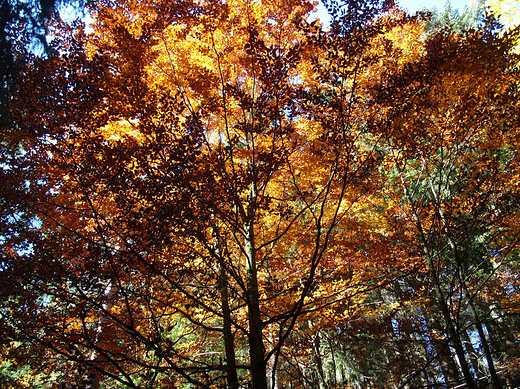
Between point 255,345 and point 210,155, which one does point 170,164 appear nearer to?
point 210,155

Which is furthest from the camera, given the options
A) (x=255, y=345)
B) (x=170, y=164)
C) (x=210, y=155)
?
(x=210, y=155)

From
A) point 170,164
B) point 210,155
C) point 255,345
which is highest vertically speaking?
point 210,155

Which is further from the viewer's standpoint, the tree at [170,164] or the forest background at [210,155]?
the forest background at [210,155]

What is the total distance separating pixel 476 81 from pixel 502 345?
50.3ft

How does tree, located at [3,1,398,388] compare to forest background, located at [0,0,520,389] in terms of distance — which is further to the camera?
forest background, located at [0,0,520,389]

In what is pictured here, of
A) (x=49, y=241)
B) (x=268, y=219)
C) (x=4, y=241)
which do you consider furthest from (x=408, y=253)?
(x=4, y=241)

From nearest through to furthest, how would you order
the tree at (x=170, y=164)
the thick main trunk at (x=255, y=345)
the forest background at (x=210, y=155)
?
the thick main trunk at (x=255, y=345), the tree at (x=170, y=164), the forest background at (x=210, y=155)

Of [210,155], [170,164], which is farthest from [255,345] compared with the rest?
[210,155]

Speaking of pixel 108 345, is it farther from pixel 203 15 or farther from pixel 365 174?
pixel 203 15

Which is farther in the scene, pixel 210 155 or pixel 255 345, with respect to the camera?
pixel 210 155

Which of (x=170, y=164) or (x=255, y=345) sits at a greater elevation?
(x=170, y=164)

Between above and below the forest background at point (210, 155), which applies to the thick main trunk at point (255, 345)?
below

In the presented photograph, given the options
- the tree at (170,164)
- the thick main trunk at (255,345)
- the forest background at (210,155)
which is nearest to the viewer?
the thick main trunk at (255,345)

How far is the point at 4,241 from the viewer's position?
534 cm
